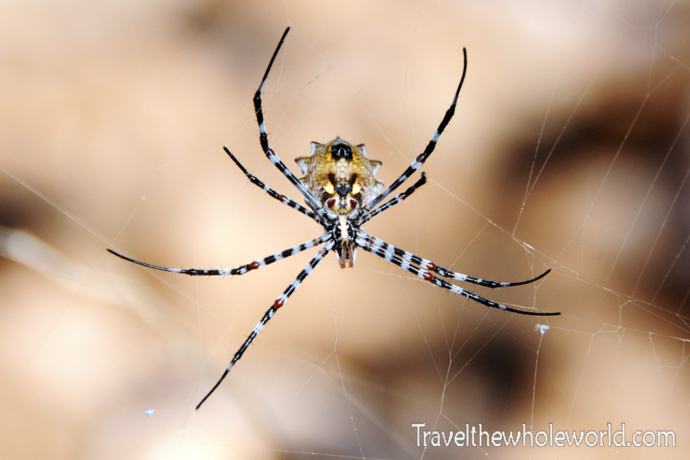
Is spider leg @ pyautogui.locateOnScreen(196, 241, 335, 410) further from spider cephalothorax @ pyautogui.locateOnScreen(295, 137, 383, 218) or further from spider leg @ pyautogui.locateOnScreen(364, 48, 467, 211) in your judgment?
spider leg @ pyautogui.locateOnScreen(364, 48, 467, 211)

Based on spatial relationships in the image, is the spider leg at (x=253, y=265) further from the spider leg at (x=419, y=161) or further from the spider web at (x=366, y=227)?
the spider web at (x=366, y=227)

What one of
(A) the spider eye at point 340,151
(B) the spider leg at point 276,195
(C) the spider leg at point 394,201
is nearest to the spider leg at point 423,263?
(C) the spider leg at point 394,201

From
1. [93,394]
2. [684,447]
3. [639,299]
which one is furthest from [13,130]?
[684,447]

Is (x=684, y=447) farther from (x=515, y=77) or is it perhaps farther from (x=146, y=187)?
(x=146, y=187)

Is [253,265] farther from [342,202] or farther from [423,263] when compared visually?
[423,263]

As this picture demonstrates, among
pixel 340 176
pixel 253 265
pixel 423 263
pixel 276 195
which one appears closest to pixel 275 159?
pixel 276 195

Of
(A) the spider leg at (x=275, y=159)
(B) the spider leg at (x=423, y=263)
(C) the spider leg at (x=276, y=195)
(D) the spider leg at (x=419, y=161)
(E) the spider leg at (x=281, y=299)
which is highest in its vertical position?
(D) the spider leg at (x=419, y=161)

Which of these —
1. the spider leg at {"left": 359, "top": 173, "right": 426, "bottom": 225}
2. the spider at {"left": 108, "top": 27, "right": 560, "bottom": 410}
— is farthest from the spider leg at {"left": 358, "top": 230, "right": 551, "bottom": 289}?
the spider leg at {"left": 359, "top": 173, "right": 426, "bottom": 225}
